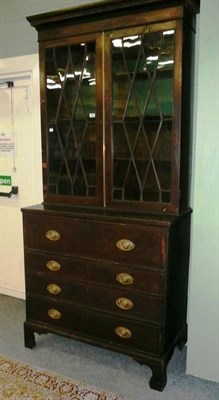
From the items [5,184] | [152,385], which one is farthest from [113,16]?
[152,385]

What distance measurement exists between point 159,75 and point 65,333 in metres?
1.72

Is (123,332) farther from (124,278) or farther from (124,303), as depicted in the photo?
(124,278)

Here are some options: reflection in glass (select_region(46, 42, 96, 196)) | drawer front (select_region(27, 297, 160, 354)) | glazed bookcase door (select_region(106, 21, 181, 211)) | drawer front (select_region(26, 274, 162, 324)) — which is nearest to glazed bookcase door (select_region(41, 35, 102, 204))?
reflection in glass (select_region(46, 42, 96, 196))

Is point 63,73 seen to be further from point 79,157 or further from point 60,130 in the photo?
point 79,157

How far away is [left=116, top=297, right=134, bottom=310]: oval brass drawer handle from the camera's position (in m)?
1.96

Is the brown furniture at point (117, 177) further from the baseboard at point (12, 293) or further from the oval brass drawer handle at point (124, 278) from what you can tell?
the baseboard at point (12, 293)

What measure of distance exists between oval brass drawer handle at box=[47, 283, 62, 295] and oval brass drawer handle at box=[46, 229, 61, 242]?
314 millimetres

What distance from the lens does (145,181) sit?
2020mm

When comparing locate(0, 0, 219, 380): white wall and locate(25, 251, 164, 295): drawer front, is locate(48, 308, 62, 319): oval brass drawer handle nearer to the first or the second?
locate(25, 251, 164, 295): drawer front

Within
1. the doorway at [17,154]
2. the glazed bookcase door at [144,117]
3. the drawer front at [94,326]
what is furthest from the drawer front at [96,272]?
the doorway at [17,154]

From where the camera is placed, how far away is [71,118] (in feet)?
7.15

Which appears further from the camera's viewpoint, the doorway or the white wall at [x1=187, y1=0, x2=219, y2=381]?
the doorway

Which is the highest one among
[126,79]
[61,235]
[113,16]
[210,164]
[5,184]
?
[113,16]

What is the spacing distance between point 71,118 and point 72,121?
20mm
